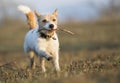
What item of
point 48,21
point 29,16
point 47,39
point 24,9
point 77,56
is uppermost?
point 24,9

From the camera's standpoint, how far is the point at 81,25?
33562 mm

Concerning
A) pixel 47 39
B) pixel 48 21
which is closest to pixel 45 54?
pixel 47 39

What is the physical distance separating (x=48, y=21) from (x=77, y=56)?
551 centimetres

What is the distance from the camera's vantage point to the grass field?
888cm

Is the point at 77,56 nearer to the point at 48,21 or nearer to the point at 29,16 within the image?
the point at 29,16

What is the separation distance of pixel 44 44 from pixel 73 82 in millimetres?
3219

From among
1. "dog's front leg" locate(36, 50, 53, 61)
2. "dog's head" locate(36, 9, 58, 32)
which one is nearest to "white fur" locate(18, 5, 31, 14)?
"dog's head" locate(36, 9, 58, 32)

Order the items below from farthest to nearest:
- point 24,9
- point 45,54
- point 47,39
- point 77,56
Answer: point 77,56 → point 24,9 → point 47,39 → point 45,54

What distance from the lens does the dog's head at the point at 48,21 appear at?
35.0 ft

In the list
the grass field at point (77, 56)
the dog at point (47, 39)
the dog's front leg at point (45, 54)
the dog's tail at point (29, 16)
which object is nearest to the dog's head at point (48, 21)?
the dog at point (47, 39)

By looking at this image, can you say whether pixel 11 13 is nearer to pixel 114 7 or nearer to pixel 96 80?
pixel 114 7

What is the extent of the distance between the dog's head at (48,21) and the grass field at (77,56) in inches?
39.4

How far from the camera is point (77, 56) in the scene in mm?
16266

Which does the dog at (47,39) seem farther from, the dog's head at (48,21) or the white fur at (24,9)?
the white fur at (24,9)
